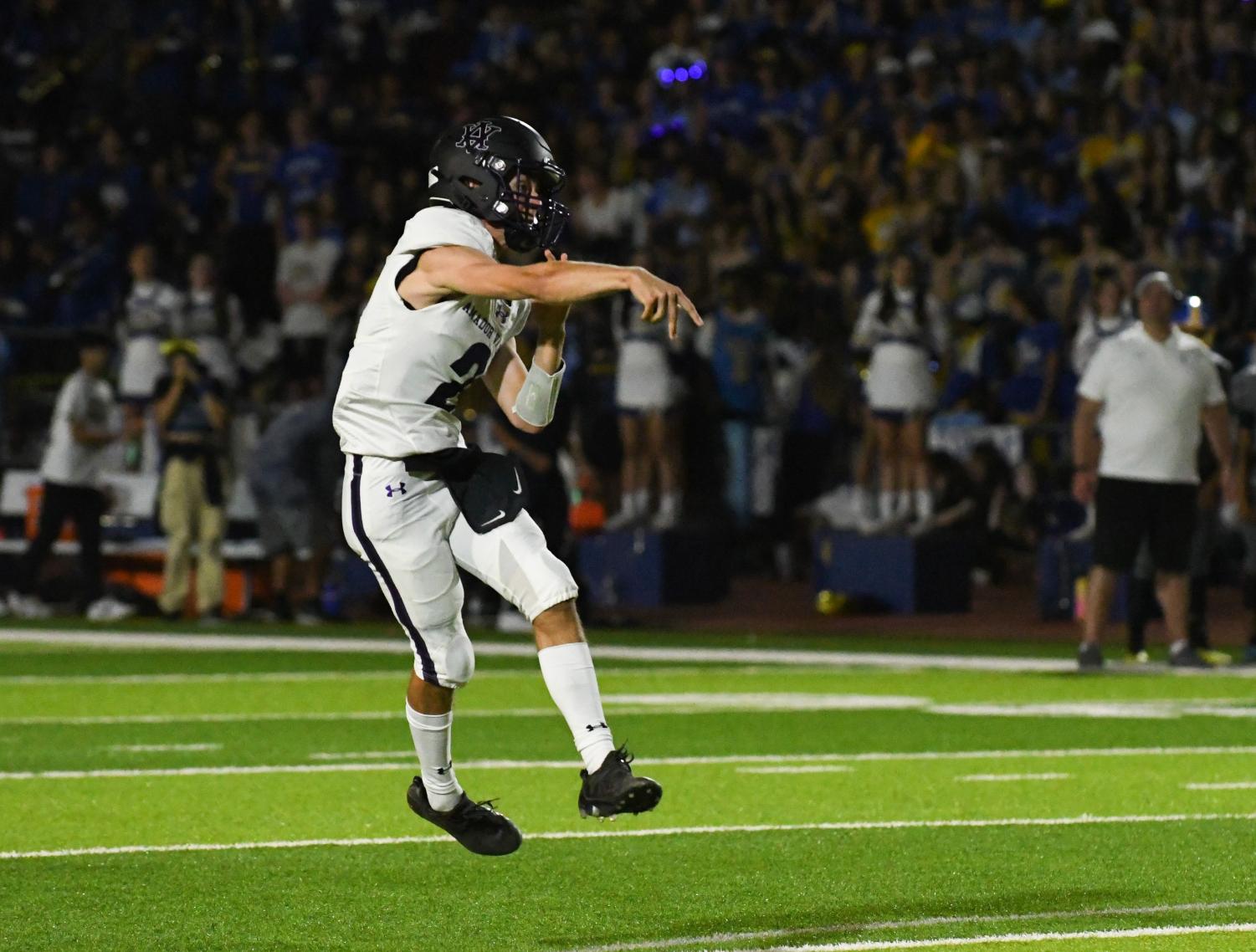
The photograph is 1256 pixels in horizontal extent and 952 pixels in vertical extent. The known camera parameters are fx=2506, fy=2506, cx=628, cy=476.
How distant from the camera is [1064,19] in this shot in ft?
69.4

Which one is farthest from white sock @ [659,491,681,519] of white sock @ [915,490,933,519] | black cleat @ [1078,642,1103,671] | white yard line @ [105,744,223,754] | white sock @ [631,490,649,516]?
white yard line @ [105,744,223,754]

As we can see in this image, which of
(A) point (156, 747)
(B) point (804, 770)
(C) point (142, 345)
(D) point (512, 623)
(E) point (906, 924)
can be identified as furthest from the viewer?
(C) point (142, 345)

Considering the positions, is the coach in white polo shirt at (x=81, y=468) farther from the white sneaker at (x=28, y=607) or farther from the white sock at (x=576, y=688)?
the white sock at (x=576, y=688)

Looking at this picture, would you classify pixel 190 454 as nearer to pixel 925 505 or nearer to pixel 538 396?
pixel 925 505

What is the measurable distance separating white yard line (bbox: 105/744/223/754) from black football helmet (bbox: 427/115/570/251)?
4112 mm

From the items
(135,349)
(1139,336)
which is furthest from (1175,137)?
(135,349)

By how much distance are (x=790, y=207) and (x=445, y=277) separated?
14427 millimetres

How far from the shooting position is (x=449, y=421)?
21.8 feet

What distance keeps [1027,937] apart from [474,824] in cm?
158

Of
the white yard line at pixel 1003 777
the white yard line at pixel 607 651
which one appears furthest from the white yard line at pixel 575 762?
the white yard line at pixel 607 651

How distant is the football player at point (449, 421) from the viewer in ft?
21.0

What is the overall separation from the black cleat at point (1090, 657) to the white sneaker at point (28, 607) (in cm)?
813

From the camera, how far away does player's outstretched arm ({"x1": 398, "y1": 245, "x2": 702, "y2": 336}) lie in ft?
18.8

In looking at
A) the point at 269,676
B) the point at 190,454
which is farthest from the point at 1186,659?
the point at 190,454
